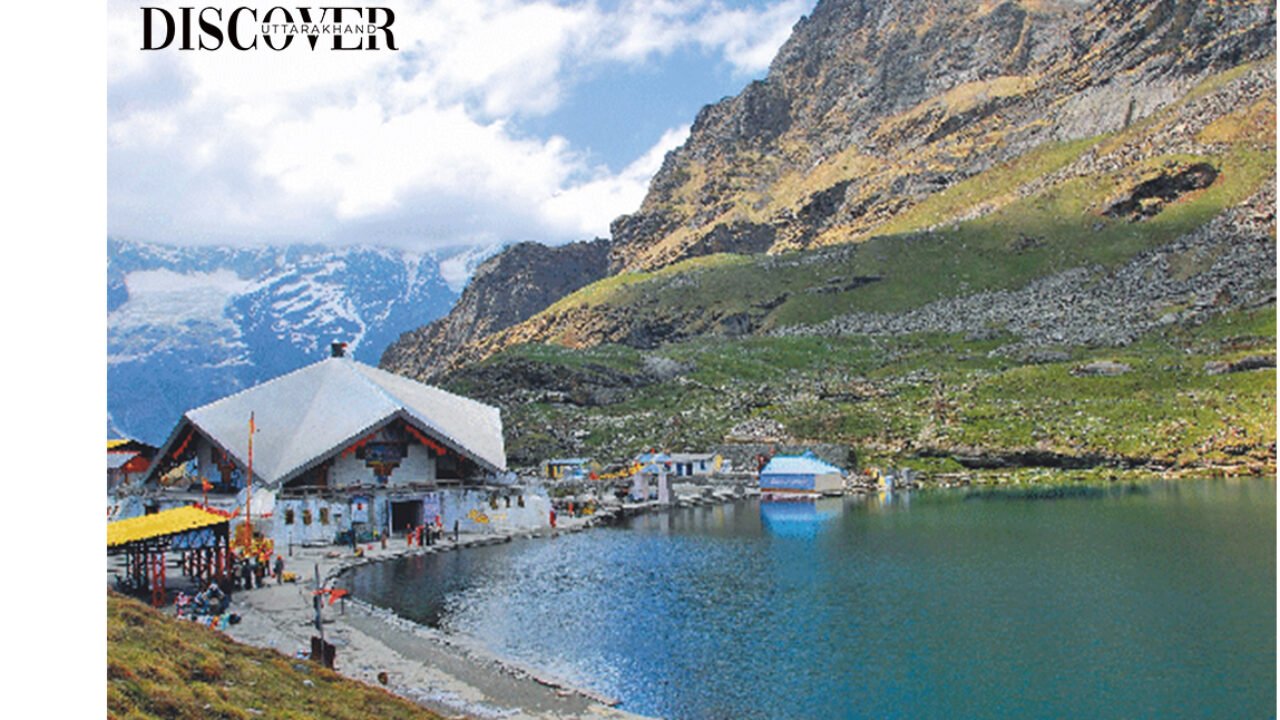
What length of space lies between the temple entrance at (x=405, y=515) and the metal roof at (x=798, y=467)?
128 ft

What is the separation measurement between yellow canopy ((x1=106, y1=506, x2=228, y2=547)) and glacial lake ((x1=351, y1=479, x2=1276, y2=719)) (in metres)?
7.13

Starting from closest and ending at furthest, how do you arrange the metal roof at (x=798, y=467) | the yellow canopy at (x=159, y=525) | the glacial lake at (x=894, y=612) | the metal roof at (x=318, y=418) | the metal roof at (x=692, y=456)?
the glacial lake at (x=894, y=612) < the yellow canopy at (x=159, y=525) < the metal roof at (x=318, y=418) < the metal roof at (x=798, y=467) < the metal roof at (x=692, y=456)

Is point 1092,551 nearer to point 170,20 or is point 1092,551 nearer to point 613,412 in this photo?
point 170,20

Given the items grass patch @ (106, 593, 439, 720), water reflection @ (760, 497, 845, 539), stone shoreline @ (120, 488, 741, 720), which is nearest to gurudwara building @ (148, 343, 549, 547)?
stone shoreline @ (120, 488, 741, 720)

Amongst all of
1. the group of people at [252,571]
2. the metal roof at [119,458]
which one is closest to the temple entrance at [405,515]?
the group of people at [252,571]

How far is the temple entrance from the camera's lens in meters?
55.5

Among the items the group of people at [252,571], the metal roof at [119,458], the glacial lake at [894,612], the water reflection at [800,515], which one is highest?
the metal roof at [119,458]

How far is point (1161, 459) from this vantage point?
88.9m

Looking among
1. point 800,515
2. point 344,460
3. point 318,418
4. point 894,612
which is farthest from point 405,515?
point 894,612

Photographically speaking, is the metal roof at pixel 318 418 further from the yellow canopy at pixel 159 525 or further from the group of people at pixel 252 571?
the yellow canopy at pixel 159 525

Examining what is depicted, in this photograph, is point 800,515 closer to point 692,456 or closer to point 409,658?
point 692,456

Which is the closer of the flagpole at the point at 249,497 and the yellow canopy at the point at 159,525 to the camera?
the yellow canopy at the point at 159,525

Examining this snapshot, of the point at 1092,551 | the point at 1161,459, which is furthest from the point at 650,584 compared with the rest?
the point at 1161,459

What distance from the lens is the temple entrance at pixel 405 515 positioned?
55513 millimetres
